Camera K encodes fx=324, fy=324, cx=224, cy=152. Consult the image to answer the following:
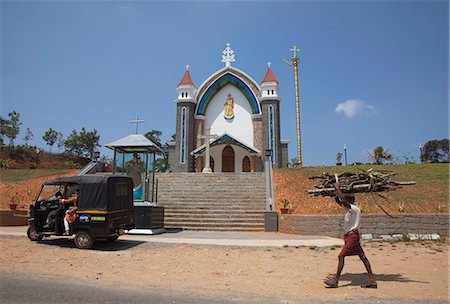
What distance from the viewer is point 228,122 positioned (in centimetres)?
3053

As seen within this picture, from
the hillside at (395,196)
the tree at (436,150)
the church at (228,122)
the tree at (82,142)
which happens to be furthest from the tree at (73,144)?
the tree at (436,150)

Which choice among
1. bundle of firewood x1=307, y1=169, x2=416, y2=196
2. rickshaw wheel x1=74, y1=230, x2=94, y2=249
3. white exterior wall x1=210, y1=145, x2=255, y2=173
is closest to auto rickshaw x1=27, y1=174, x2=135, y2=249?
rickshaw wheel x1=74, y1=230, x2=94, y2=249

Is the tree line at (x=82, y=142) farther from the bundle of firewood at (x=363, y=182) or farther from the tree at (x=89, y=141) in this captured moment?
the bundle of firewood at (x=363, y=182)

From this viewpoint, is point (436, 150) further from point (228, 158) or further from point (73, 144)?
point (73, 144)

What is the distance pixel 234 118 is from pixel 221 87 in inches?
134

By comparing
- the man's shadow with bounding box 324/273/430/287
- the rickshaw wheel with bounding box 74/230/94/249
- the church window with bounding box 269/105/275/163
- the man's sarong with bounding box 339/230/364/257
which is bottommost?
the man's shadow with bounding box 324/273/430/287

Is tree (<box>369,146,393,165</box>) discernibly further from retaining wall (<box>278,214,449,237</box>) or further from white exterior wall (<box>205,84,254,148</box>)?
retaining wall (<box>278,214,449,237</box>)

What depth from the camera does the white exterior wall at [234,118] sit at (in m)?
30.1

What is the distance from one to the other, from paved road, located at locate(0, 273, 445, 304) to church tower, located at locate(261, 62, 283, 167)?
23.3 metres

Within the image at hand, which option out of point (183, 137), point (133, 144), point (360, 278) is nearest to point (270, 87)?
point (183, 137)

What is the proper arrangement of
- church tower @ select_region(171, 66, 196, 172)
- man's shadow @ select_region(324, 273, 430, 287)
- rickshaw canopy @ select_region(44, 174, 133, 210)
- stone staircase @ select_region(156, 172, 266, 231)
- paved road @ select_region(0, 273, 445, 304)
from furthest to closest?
church tower @ select_region(171, 66, 196, 172) → stone staircase @ select_region(156, 172, 266, 231) → rickshaw canopy @ select_region(44, 174, 133, 210) → man's shadow @ select_region(324, 273, 430, 287) → paved road @ select_region(0, 273, 445, 304)

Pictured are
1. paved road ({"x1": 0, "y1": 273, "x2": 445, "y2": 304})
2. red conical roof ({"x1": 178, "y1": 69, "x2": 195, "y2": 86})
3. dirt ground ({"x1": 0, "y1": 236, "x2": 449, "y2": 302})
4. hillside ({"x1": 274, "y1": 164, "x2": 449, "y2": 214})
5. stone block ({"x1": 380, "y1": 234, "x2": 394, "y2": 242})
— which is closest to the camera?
paved road ({"x1": 0, "y1": 273, "x2": 445, "y2": 304})

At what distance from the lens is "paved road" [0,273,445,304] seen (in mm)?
4613

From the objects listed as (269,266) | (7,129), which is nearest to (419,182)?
(269,266)
